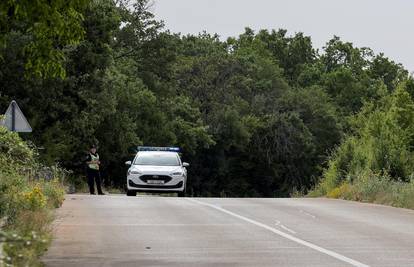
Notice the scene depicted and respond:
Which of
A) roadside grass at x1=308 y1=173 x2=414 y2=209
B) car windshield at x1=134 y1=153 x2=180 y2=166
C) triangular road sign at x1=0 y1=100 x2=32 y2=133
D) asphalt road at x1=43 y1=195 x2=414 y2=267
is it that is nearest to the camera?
asphalt road at x1=43 y1=195 x2=414 y2=267

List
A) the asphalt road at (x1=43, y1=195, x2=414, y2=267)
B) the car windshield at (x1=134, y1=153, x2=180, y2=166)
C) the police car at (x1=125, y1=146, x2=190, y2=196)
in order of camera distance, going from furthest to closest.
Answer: the car windshield at (x1=134, y1=153, x2=180, y2=166) < the police car at (x1=125, y1=146, x2=190, y2=196) < the asphalt road at (x1=43, y1=195, x2=414, y2=267)

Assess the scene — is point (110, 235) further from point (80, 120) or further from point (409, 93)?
point (80, 120)

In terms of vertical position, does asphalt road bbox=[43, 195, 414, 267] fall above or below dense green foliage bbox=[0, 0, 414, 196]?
below

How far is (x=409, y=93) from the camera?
3784 cm

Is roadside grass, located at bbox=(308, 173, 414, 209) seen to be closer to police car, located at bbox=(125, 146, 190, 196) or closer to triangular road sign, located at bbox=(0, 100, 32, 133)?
police car, located at bbox=(125, 146, 190, 196)

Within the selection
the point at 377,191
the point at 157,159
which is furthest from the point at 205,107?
the point at 377,191

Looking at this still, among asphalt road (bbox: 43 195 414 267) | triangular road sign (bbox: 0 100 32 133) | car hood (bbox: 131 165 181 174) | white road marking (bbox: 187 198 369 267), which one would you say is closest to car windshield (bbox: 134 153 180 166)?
car hood (bbox: 131 165 181 174)

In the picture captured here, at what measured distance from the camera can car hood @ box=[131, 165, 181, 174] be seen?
106 ft

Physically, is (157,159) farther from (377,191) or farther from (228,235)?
(228,235)

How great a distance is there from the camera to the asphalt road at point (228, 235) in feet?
40.0

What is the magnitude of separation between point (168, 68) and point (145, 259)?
54.8m

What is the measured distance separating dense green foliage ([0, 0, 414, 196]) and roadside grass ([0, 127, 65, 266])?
1215 centimetres

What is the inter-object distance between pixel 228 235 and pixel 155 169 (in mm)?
16845

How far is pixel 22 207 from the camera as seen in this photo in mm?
15594
